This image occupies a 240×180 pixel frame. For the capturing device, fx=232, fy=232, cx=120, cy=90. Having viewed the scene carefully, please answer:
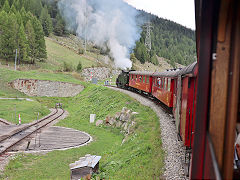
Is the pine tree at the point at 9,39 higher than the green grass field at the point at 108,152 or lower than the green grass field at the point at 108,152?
higher

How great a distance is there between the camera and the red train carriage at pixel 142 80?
22.2 m

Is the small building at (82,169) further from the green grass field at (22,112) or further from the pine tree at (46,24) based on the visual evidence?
the pine tree at (46,24)

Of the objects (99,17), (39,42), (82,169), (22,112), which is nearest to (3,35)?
(39,42)

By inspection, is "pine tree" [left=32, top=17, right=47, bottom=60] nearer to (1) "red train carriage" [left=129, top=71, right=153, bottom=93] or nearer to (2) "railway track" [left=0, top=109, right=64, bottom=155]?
(1) "red train carriage" [left=129, top=71, right=153, bottom=93]

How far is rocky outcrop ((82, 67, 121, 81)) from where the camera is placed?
55.8 meters

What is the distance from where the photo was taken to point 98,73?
60.8 m

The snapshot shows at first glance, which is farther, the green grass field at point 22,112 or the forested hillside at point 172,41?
the forested hillside at point 172,41

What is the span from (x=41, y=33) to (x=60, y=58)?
29.5 ft

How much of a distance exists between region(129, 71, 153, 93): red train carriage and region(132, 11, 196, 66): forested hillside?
8004cm

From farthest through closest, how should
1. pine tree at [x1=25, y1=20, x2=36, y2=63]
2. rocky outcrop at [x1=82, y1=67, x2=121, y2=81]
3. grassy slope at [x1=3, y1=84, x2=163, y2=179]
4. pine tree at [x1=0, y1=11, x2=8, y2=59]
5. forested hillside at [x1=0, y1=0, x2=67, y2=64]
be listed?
rocky outcrop at [x1=82, y1=67, x2=121, y2=81] < pine tree at [x1=25, y1=20, x2=36, y2=63] < forested hillside at [x1=0, y1=0, x2=67, y2=64] < pine tree at [x1=0, y1=11, x2=8, y2=59] < grassy slope at [x1=3, y1=84, x2=163, y2=179]

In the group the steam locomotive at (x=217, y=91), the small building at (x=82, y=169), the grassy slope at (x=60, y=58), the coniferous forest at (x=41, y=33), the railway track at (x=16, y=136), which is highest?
the coniferous forest at (x=41, y=33)

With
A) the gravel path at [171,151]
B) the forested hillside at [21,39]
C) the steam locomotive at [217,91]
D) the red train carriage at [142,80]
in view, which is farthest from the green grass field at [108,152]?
the forested hillside at [21,39]

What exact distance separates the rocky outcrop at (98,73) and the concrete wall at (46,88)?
13.2m

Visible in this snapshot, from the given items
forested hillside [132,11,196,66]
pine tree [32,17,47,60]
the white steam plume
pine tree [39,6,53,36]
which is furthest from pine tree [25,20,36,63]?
forested hillside [132,11,196,66]
